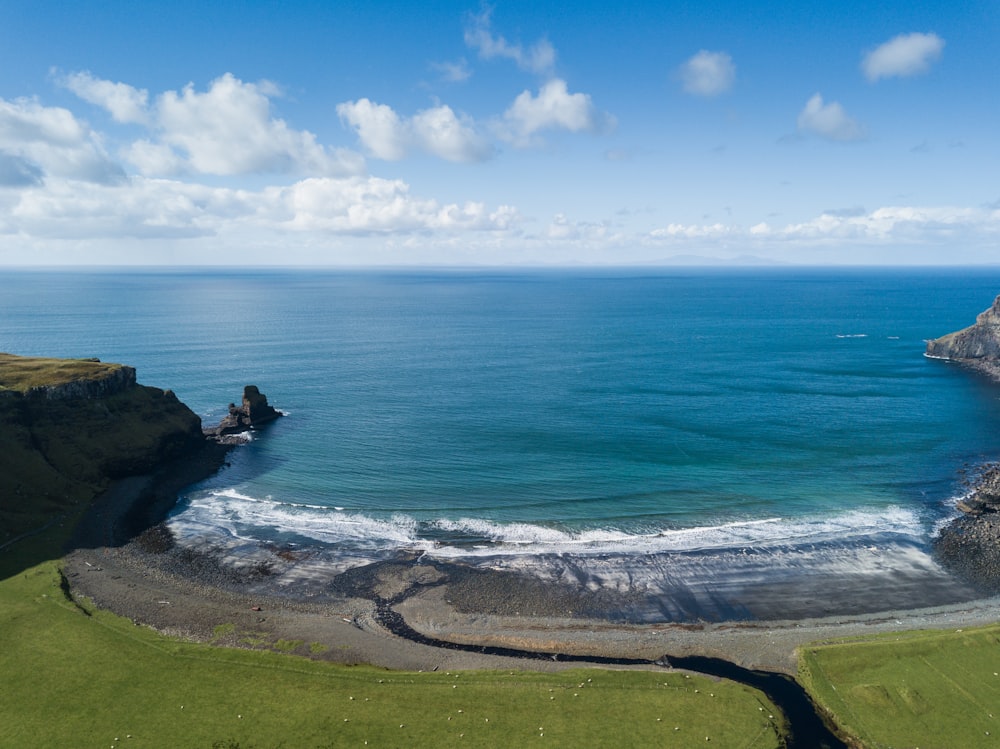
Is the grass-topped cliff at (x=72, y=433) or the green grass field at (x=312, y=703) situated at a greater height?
the grass-topped cliff at (x=72, y=433)

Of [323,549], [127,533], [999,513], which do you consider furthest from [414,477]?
[999,513]

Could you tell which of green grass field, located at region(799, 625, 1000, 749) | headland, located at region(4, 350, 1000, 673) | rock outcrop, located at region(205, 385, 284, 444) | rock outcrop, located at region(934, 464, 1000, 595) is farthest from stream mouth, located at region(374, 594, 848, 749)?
rock outcrop, located at region(205, 385, 284, 444)

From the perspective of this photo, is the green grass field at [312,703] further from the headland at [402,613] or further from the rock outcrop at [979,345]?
the rock outcrop at [979,345]

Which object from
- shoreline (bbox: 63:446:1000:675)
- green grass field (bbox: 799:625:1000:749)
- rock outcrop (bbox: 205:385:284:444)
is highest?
rock outcrop (bbox: 205:385:284:444)

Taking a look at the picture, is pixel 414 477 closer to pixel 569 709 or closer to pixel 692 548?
pixel 692 548

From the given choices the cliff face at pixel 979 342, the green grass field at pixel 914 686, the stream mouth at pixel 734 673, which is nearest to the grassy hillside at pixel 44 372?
the stream mouth at pixel 734 673

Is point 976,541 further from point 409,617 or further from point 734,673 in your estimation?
point 409,617

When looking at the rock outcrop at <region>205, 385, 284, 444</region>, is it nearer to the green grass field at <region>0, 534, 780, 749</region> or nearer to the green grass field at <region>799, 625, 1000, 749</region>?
the green grass field at <region>0, 534, 780, 749</region>
